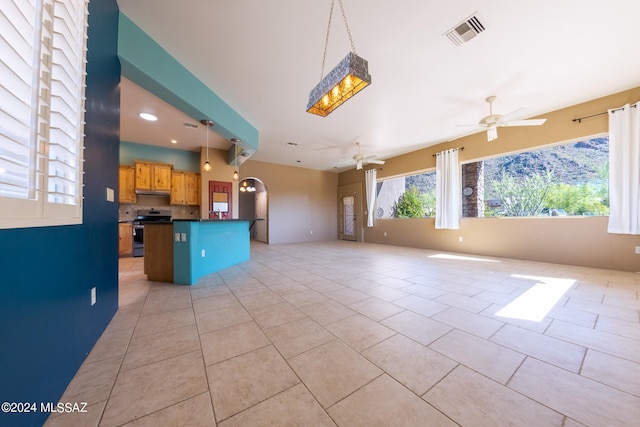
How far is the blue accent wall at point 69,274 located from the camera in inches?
34.5

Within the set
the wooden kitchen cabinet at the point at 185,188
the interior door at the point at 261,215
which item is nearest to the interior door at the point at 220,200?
the wooden kitchen cabinet at the point at 185,188

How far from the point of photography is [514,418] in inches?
41.1

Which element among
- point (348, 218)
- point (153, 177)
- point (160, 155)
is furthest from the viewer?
point (348, 218)

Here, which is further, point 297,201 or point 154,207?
point 297,201

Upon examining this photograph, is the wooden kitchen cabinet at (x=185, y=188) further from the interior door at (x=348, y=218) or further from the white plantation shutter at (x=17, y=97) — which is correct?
the interior door at (x=348, y=218)

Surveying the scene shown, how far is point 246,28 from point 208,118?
151 cm

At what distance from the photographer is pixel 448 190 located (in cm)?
582

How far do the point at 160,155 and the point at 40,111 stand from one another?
5.69m

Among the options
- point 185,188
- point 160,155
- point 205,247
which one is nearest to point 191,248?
point 205,247

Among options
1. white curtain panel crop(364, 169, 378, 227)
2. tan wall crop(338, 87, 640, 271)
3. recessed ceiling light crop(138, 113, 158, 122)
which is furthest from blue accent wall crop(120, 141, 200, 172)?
tan wall crop(338, 87, 640, 271)

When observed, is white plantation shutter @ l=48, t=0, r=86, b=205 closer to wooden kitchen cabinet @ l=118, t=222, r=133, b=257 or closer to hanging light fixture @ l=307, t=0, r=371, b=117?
hanging light fixture @ l=307, t=0, r=371, b=117

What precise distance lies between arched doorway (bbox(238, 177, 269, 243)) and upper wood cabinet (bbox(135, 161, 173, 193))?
2.46 meters

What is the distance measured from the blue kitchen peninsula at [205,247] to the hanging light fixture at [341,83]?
2535mm

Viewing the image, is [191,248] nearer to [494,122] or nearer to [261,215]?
[494,122]
